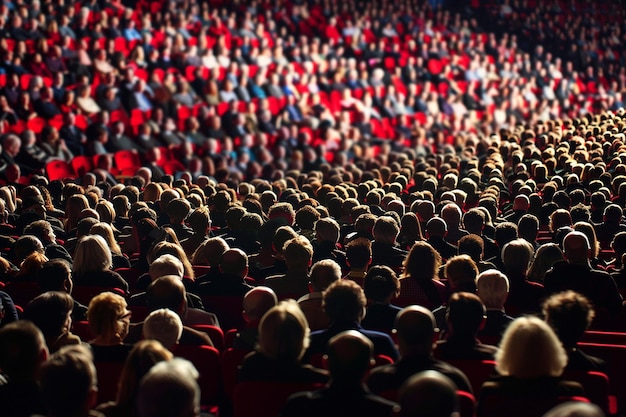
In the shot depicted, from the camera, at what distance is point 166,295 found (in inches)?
214

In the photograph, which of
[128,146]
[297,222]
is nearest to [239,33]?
[128,146]

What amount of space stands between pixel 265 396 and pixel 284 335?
1.02 ft

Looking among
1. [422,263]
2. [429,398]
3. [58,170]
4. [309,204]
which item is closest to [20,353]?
[429,398]

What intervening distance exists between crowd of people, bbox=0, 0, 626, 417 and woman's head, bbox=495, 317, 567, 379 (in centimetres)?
2

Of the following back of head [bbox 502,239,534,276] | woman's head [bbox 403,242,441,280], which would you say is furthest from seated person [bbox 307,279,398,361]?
back of head [bbox 502,239,534,276]

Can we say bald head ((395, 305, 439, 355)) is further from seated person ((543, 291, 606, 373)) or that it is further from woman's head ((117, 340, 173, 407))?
woman's head ((117, 340, 173, 407))

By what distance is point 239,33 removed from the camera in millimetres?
23922

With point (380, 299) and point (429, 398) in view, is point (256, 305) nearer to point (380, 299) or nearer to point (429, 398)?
point (380, 299)

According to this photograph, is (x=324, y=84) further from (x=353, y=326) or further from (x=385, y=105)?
(x=353, y=326)

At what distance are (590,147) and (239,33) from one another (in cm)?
1075

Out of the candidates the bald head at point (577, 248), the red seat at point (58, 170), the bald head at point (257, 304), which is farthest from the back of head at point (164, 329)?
the red seat at point (58, 170)

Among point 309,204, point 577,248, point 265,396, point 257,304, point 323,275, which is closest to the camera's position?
point 265,396

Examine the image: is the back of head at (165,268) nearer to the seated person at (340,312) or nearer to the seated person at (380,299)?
the seated person at (380,299)

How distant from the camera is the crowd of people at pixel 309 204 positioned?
4.06 m
